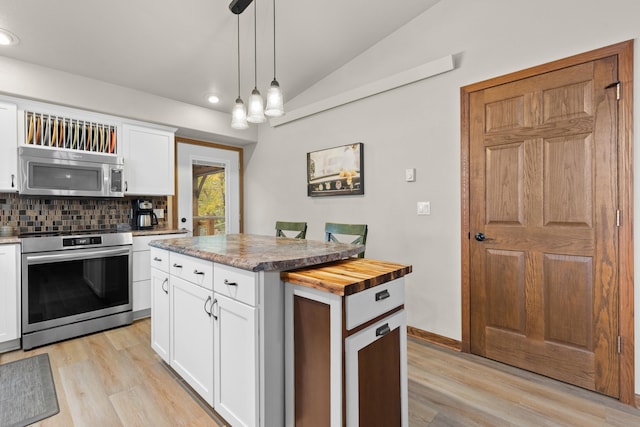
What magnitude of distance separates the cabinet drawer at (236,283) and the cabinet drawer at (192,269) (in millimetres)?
68

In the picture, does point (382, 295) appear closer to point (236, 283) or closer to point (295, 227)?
point (236, 283)

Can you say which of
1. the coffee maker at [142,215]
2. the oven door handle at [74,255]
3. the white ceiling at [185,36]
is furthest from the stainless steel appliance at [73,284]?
the white ceiling at [185,36]

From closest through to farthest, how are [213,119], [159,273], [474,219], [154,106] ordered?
[159,273] → [474,219] → [154,106] → [213,119]

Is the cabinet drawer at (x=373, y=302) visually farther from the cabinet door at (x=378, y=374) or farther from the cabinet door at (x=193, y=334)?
the cabinet door at (x=193, y=334)

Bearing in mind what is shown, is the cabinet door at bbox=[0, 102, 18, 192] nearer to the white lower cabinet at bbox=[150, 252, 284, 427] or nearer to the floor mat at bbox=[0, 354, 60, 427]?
the floor mat at bbox=[0, 354, 60, 427]

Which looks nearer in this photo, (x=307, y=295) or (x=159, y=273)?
(x=307, y=295)

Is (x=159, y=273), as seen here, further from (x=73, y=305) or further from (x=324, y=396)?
(x=324, y=396)

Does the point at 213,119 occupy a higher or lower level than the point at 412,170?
higher

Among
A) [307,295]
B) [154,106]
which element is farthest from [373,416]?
[154,106]

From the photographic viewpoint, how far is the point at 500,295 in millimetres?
2336

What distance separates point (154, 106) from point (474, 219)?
3.54 m

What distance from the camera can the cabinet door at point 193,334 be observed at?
1695mm

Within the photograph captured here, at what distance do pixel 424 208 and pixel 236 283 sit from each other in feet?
6.09

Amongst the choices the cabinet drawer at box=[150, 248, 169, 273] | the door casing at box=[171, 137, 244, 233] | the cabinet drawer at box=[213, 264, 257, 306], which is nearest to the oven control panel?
the cabinet drawer at box=[150, 248, 169, 273]
